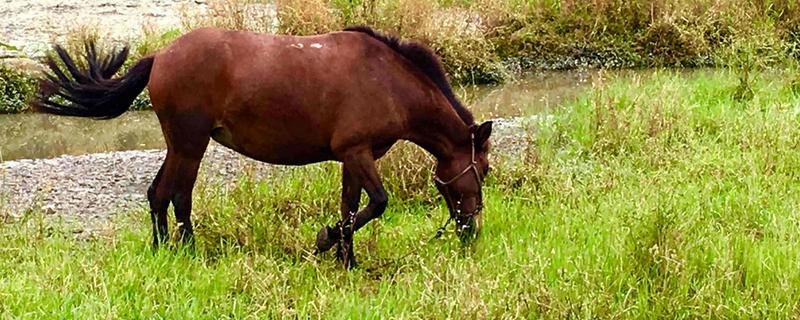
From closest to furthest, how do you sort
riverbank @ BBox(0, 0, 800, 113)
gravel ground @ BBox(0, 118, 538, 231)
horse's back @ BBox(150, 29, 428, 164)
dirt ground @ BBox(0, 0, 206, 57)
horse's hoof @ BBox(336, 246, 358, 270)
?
horse's back @ BBox(150, 29, 428, 164)
horse's hoof @ BBox(336, 246, 358, 270)
gravel ground @ BBox(0, 118, 538, 231)
riverbank @ BBox(0, 0, 800, 113)
dirt ground @ BBox(0, 0, 206, 57)

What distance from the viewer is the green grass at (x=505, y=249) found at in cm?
512

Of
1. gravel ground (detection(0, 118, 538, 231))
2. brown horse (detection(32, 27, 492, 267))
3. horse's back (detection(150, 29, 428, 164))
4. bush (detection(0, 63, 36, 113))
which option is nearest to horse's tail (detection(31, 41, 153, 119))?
brown horse (detection(32, 27, 492, 267))

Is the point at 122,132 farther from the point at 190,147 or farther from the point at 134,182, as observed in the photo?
the point at 190,147

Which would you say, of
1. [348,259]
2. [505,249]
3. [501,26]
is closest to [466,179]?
[505,249]

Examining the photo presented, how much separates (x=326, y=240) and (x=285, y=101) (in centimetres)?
89

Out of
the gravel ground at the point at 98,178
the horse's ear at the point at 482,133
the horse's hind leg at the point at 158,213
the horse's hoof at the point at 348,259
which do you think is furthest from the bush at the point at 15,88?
the horse's ear at the point at 482,133

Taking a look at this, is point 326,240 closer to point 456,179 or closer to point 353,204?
point 353,204

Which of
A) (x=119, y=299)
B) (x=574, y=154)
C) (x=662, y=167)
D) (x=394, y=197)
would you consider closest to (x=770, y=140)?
(x=662, y=167)

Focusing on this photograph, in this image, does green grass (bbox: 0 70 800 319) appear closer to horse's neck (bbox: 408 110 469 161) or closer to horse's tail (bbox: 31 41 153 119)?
horse's neck (bbox: 408 110 469 161)

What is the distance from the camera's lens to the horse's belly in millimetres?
5801

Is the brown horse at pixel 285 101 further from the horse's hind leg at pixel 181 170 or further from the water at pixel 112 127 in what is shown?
the water at pixel 112 127

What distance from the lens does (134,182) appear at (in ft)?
27.6

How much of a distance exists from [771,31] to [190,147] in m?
10.6

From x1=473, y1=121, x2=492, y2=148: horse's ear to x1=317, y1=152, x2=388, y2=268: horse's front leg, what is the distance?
2.40 feet
